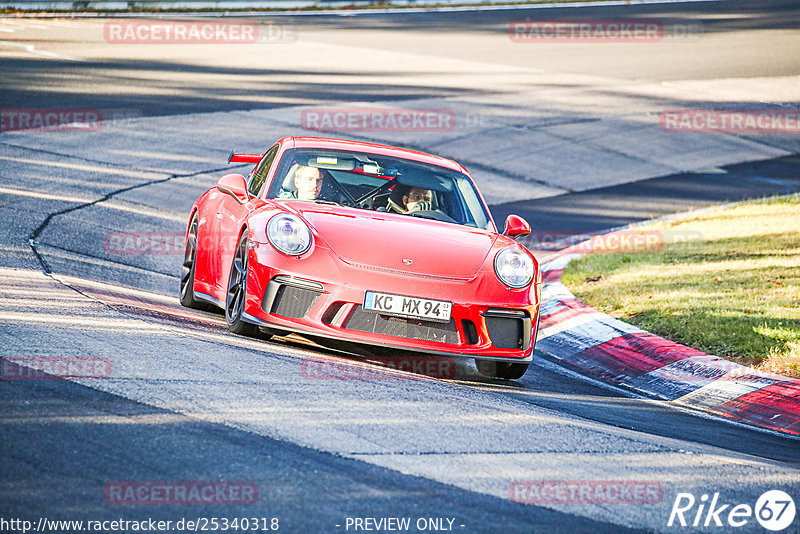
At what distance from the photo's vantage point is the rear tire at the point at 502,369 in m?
6.83

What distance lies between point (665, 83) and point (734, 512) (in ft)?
67.5

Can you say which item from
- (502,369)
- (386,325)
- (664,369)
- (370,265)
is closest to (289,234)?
(370,265)

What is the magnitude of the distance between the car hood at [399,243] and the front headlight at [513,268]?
11 centimetres

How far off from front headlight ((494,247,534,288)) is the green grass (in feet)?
6.34

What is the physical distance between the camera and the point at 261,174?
26.6ft

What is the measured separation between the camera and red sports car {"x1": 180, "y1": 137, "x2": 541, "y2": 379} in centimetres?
629

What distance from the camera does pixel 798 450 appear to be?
5.98m

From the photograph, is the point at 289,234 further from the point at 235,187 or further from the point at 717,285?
the point at 717,285

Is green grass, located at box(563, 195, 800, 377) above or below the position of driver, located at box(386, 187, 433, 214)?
below

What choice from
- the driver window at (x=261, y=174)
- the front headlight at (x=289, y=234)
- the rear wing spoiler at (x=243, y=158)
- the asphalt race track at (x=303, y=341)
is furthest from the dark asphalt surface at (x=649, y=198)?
the front headlight at (x=289, y=234)

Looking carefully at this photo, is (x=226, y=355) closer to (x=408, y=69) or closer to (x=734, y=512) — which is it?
(x=734, y=512)

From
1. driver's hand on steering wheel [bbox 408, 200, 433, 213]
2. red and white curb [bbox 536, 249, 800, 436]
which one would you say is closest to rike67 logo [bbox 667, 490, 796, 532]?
red and white curb [bbox 536, 249, 800, 436]

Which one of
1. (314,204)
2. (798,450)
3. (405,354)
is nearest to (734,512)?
(798,450)

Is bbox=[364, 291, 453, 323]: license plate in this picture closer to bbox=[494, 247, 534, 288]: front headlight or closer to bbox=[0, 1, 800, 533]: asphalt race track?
bbox=[0, 1, 800, 533]: asphalt race track
